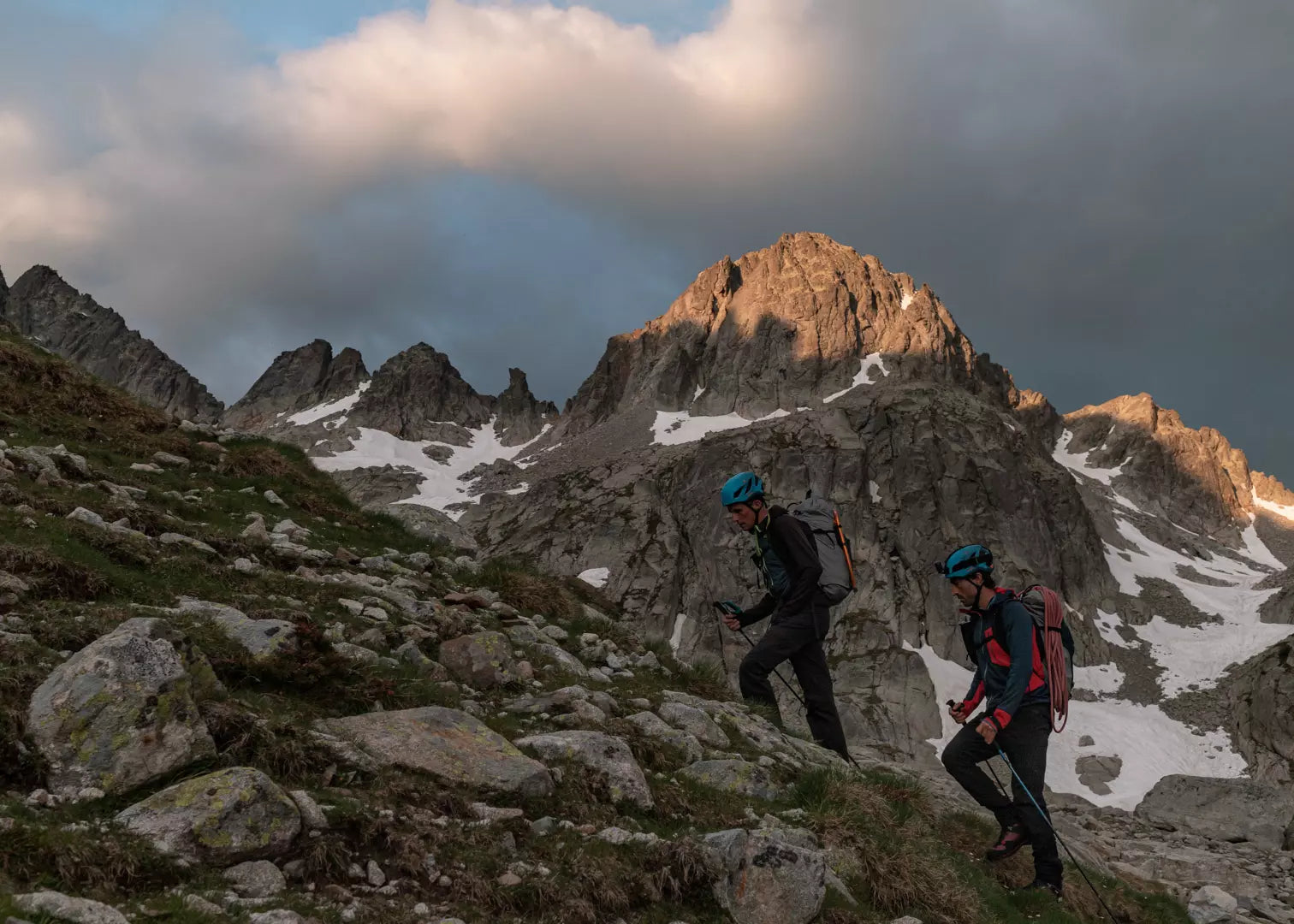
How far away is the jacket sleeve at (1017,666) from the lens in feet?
29.7

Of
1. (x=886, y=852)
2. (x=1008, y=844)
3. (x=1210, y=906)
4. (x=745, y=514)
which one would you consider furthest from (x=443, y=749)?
(x=1210, y=906)

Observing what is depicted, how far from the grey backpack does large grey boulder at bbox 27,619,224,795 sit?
7297mm

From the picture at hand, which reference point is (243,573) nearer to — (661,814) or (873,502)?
(661,814)

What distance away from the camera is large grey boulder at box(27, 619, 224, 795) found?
4.55 meters

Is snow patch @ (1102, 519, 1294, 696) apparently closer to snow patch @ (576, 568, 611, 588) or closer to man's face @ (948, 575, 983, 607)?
snow patch @ (576, 568, 611, 588)

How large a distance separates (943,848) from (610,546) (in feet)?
369

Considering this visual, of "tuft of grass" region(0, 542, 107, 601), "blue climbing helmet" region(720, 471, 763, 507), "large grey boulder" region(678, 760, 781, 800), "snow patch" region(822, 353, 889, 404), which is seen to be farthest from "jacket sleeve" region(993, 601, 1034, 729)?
"snow patch" region(822, 353, 889, 404)

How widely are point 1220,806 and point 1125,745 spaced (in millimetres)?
52300

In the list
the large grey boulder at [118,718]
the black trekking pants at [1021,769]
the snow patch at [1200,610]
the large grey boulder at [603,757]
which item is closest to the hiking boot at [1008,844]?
the black trekking pants at [1021,769]

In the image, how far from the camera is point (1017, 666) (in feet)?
30.0

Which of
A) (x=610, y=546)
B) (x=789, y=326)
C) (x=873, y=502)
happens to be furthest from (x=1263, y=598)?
(x=610, y=546)

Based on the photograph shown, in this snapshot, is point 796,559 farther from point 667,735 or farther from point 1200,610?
point 1200,610

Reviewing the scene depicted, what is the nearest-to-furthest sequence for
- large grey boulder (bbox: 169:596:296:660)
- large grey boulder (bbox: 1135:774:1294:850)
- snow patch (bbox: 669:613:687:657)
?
large grey boulder (bbox: 169:596:296:660) < large grey boulder (bbox: 1135:774:1294:850) < snow patch (bbox: 669:613:687:657)

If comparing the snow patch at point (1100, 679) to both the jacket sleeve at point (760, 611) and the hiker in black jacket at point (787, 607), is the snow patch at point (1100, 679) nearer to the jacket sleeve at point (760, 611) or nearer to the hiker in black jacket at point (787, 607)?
the hiker in black jacket at point (787, 607)
